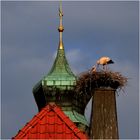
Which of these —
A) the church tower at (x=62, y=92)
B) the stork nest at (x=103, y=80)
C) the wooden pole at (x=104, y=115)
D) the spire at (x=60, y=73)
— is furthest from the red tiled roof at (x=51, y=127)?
the spire at (x=60, y=73)

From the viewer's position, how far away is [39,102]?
52.5 m

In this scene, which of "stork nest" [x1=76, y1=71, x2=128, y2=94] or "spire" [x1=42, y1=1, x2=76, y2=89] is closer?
"stork nest" [x1=76, y1=71, x2=128, y2=94]

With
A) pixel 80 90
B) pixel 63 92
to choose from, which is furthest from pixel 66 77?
pixel 80 90

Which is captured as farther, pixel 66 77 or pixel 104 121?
pixel 66 77

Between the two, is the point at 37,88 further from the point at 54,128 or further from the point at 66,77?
the point at 54,128

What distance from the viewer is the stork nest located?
4562cm

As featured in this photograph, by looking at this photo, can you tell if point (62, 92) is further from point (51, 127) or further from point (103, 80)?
point (103, 80)

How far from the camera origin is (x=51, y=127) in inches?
1827

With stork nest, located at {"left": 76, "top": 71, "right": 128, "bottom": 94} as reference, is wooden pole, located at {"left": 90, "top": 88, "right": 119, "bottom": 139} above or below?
below

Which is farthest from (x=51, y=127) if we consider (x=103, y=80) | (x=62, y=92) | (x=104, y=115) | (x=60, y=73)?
(x=60, y=73)

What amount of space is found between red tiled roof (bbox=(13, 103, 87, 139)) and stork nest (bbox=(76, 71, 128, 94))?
4.78 feet

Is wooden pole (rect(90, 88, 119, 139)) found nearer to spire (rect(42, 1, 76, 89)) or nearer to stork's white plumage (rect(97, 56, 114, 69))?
stork's white plumage (rect(97, 56, 114, 69))

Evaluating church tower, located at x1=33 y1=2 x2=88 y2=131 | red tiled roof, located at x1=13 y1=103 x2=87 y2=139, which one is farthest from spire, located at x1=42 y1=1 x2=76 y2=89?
red tiled roof, located at x1=13 y1=103 x2=87 y2=139

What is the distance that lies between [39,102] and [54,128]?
624 cm
